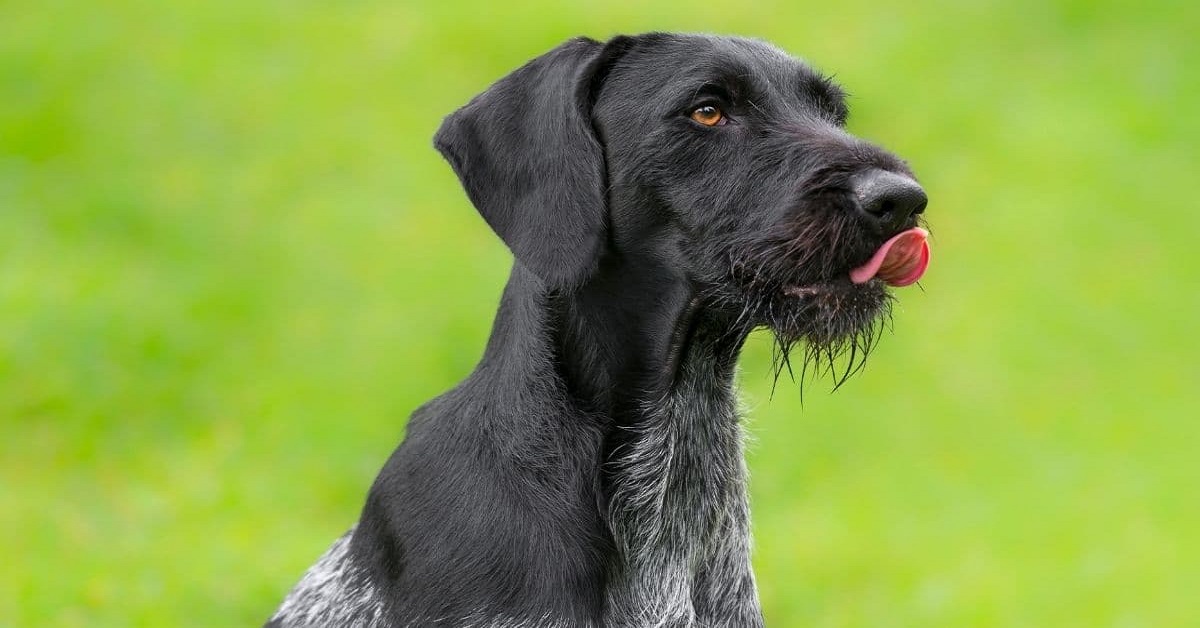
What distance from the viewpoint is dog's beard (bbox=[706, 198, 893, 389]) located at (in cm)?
457

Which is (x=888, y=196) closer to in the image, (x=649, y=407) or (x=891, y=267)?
(x=891, y=267)

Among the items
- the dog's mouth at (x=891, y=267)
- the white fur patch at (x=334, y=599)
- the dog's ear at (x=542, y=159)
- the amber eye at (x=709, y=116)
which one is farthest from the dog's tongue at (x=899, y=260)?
the white fur patch at (x=334, y=599)

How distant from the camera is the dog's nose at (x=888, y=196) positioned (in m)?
4.46

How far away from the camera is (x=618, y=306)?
198 inches

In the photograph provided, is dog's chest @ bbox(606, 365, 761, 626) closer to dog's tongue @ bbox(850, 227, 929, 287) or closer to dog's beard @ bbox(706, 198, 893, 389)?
dog's beard @ bbox(706, 198, 893, 389)

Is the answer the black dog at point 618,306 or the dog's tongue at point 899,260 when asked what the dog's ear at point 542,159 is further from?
the dog's tongue at point 899,260

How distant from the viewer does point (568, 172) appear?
4859 millimetres

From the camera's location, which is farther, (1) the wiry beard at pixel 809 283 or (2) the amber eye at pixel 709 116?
(2) the amber eye at pixel 709 116

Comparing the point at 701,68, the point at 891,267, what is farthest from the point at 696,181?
the point at 891,267

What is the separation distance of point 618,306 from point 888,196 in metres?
1.03

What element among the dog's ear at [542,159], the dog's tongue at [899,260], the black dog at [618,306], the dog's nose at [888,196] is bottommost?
the dog's tongue at [899,260]

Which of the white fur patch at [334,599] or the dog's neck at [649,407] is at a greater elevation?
the white fur patch at [334,599]

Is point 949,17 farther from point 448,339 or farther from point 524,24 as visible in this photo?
point 448,339

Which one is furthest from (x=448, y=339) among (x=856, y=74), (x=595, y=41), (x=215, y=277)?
(x=595, y=41)
